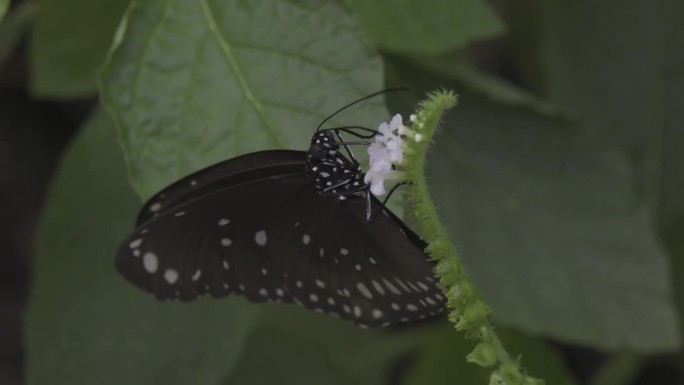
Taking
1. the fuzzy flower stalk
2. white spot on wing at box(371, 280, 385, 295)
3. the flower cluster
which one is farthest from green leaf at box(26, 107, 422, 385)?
the fuzzy flower stalk

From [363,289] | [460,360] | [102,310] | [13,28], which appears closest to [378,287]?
[363,289]

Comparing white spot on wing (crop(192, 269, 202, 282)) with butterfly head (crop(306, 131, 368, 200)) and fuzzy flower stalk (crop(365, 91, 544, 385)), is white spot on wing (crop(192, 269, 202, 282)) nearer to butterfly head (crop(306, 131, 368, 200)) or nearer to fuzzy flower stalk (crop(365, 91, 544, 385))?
butterfly head (crop(306, 131, 368, 200))

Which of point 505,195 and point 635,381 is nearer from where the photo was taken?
point 505,195

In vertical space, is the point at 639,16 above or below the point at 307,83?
below

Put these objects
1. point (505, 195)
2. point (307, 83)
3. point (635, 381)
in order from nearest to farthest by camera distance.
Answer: point (307, 83) < point (505, 195) < point (635, 381)

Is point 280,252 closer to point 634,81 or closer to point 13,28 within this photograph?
point 13,28

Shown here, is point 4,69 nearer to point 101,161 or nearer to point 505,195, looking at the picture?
point 101,161

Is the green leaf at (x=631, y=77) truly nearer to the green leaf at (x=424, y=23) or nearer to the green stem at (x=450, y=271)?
the green leaf at (x=424, y=23)

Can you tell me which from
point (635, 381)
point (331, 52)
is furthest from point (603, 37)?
point (331, 52)
